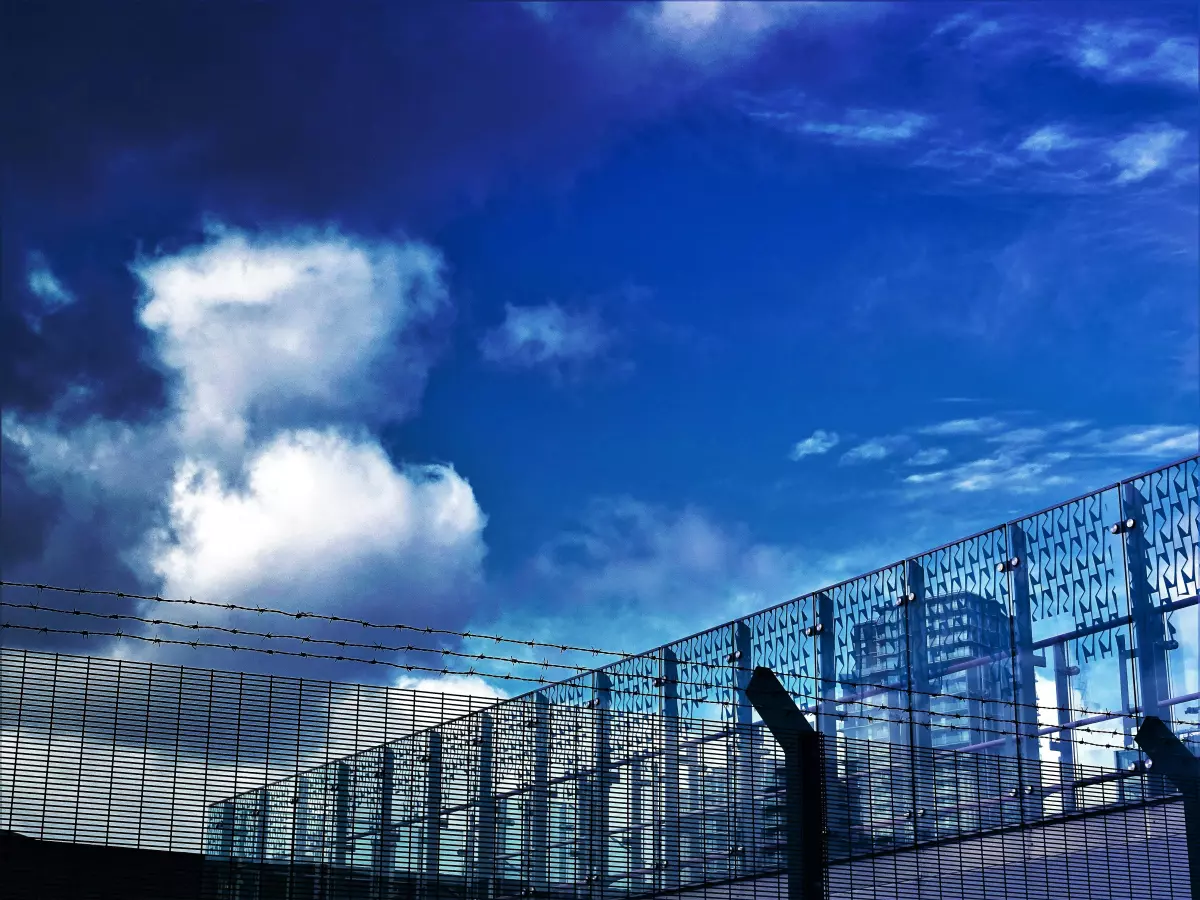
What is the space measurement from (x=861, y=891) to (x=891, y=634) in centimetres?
1013

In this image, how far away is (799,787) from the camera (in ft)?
68.4

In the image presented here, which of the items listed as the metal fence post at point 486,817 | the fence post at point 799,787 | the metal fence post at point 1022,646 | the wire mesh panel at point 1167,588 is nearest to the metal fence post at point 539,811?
the metal fence post at point 486,817

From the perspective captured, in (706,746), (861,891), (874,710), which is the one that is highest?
(874,710)

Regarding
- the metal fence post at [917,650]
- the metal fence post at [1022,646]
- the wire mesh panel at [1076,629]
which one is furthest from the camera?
the metal fence post at [917,650]

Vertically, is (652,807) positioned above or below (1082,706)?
below

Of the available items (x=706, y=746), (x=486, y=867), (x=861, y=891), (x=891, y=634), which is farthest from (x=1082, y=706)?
(x=486, y=867)

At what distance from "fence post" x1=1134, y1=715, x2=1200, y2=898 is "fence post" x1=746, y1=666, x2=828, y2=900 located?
6.86 meters

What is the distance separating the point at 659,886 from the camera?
68.3 ft

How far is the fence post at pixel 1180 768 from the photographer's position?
24.0 meters

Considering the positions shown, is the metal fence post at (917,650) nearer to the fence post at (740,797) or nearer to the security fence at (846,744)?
the security fence at (846,744)

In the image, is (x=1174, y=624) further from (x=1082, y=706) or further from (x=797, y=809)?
(x=797, y=809)

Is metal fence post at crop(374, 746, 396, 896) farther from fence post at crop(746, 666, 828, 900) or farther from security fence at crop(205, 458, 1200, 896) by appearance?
fence post at crop(746, 666, 828, 900)

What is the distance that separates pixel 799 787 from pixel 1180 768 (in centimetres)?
747

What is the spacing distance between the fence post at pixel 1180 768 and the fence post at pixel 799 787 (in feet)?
22.5
